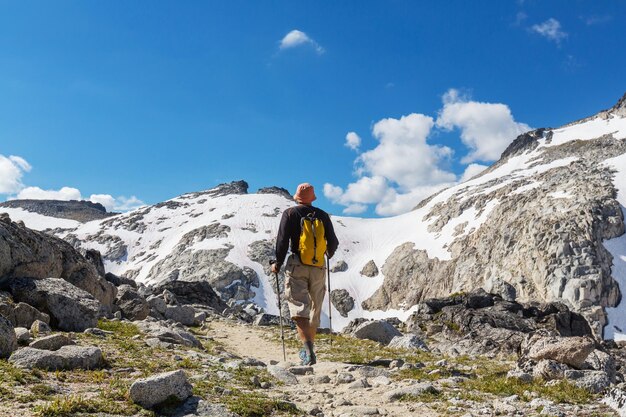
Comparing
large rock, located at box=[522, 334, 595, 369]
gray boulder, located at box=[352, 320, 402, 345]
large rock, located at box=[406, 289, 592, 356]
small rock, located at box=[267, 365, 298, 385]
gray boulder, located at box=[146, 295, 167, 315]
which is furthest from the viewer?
gray boulder, located at box=[146, 295, 167, 315]

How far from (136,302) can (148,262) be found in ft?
465

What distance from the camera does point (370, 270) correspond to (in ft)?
463

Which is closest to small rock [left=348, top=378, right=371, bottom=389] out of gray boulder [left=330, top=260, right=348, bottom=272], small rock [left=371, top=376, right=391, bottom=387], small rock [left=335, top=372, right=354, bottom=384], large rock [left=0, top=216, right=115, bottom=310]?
small rock [left=371, top=376, right=391, bottom=387]

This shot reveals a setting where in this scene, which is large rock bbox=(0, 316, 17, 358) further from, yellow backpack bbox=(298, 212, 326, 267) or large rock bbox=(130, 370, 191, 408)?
yellow backpack bbox=(298, 212, 326, 267)

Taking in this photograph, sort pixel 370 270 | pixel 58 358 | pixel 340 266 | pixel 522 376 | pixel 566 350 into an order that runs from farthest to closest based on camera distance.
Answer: pixel 340 266
pixel 370 270
pixel 566 350
pixel 522 376
pixel 58 358

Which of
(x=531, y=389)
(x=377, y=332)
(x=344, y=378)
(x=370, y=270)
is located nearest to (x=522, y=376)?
(x=531, y=389)

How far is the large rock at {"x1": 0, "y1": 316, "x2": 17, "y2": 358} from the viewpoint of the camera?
828 cm

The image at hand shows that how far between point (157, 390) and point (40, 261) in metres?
14.1

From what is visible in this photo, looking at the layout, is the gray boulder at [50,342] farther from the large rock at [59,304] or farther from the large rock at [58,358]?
the large rock at [59,304]

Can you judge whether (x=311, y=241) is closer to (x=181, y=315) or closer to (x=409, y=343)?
(x=409, y=343)

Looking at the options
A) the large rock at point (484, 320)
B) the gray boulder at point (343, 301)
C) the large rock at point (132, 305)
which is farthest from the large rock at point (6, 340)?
the gray boulder at point (343, 301)

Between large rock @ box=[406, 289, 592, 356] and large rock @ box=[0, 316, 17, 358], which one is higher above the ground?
large rock @ box=[0, 316, 17, 358]

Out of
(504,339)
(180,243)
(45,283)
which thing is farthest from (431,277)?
(45,283)

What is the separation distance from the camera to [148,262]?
514 ft
